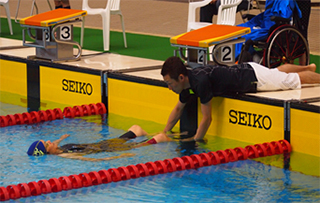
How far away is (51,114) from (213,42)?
1.93m

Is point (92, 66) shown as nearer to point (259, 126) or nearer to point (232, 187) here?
point (259, 126)

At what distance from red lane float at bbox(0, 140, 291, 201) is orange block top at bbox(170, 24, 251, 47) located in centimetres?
130

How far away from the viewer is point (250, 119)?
524 cm

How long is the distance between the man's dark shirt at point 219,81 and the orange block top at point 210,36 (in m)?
0.46

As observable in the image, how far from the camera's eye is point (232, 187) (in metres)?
4.17

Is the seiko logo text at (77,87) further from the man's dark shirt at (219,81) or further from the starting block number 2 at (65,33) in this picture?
the man's dark shirt at (219,81)

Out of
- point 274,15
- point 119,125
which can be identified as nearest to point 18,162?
point 119,125

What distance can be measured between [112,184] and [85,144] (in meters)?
0.92

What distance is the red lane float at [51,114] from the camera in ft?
19.6

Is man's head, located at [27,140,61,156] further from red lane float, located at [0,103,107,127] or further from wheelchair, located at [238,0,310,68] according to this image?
wheelchair, located at [238,0,310,68]

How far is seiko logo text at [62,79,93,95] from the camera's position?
6.79m

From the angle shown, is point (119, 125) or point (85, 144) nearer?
point (85, 144)

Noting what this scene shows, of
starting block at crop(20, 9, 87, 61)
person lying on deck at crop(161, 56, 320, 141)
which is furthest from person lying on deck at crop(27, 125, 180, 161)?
starting block at crop(20, 9, 87, 61)

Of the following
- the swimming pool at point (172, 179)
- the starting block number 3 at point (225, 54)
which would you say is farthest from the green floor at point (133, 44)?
the swimming pool at point (172, 179)
